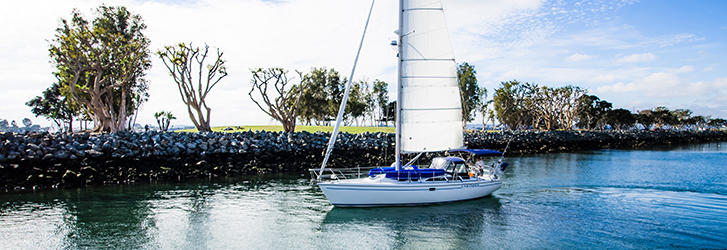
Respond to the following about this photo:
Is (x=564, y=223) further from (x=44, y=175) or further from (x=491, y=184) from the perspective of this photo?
(x=44, y=175)

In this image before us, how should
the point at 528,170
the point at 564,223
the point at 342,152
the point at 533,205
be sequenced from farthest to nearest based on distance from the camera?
the point at 342,152, the point at 528,170, the point at 533,205, the point at 564,223

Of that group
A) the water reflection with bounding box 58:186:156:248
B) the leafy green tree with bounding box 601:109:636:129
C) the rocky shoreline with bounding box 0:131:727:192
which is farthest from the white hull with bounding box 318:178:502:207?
the leafy green tree with bounding box 601:109:636:129

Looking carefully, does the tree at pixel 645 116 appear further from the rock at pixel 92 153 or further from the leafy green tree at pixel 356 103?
the rock at pixel 92 153

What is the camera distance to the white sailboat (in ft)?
61.6

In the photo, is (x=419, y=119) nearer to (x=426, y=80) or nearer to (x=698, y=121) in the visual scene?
(x=426, y=80)

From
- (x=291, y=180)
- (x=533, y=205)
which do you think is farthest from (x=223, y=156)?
(x=533, y=205)

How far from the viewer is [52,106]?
6397 cm

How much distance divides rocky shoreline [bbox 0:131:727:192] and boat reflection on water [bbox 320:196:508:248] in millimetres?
15560

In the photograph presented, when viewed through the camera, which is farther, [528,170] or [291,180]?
[528,170]

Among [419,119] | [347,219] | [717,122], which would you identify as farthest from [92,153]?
[717,122]

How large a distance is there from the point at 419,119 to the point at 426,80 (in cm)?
184

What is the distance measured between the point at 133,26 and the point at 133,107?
51.8 feet

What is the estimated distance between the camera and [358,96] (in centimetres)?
8275

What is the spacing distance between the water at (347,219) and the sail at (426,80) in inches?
137
